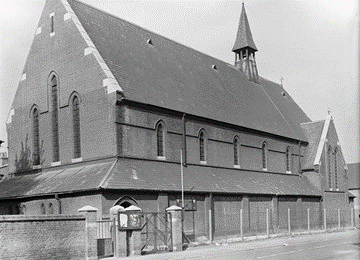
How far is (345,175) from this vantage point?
49594 millimetres

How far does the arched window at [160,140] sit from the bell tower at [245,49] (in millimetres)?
19571

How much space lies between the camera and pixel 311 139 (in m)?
47.5

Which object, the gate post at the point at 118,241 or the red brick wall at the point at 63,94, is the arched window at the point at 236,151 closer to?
the red brick wall at the point at 63,94

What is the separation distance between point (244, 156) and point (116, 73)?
44.2 feet

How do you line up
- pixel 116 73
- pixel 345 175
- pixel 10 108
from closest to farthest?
1. pixel 116 73
2. pixel 10 108
3. pixel 345 175

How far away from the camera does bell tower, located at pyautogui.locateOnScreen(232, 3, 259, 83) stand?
48.0m

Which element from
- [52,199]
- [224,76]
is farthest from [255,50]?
[52,199]

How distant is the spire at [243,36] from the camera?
4953 centimetres

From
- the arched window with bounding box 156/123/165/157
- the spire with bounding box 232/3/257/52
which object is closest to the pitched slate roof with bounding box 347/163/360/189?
the spire with bounding box 232/3/257/52

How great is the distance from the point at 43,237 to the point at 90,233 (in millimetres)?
2048

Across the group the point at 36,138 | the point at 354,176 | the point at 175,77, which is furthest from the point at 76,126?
the point at 354,176

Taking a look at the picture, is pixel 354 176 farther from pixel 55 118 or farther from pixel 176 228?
pixel 176 228

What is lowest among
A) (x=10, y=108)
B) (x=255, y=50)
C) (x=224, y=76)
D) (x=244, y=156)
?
(x=244, y=156)

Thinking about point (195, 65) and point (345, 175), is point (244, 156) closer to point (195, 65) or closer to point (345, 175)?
point (195, 65)
